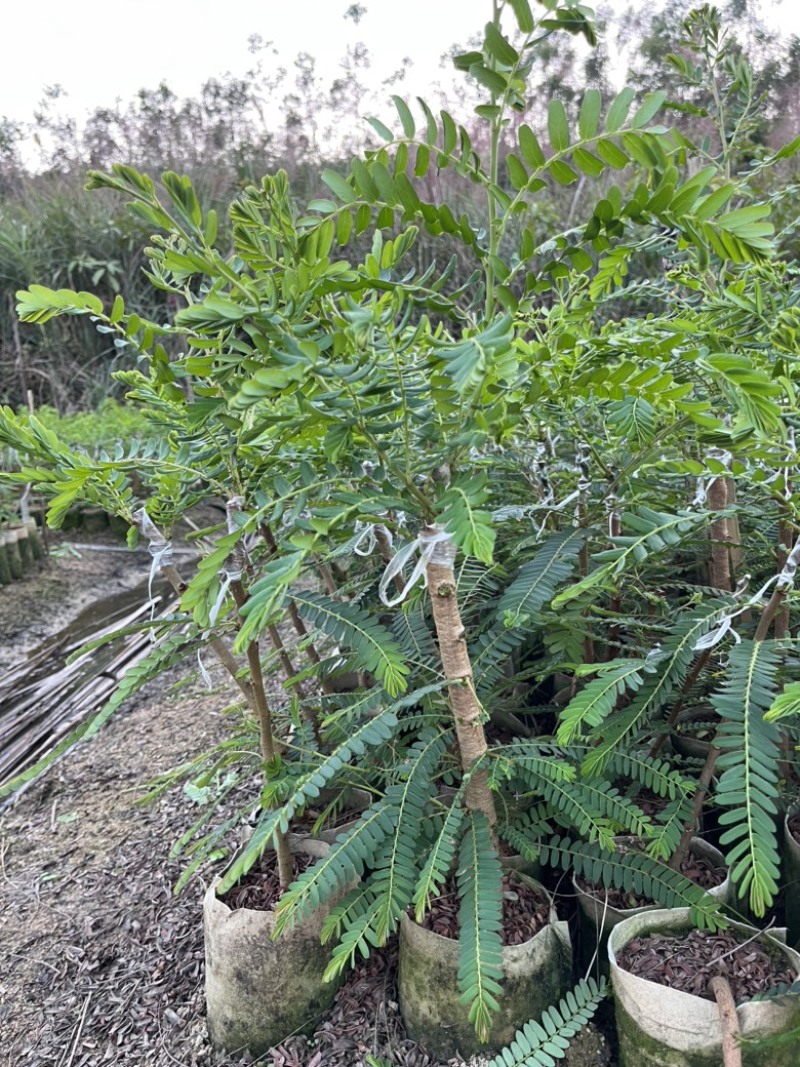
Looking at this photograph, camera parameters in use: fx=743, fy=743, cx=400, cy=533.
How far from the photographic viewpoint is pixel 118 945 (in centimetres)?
149

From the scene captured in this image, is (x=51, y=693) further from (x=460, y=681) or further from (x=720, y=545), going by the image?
(x=720, y=545)

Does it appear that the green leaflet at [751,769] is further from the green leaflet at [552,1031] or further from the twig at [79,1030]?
the twig at [79,1030]

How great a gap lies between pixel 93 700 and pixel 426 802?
81.3 inches

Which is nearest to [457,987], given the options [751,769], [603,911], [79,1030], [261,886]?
[603,911]

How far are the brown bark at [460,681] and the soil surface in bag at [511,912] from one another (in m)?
0.15

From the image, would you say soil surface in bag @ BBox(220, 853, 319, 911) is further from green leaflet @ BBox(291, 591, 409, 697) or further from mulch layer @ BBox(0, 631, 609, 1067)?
green leaflet @ BBox(291, 591, 409, 697)

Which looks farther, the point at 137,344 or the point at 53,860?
the point at 53,860

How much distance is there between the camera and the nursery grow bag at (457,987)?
1.06m

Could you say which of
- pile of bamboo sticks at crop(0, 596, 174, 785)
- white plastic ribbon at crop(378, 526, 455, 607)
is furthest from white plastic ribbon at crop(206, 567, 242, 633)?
pile of bamboo sticks at crop(0, 596, 174, 785)

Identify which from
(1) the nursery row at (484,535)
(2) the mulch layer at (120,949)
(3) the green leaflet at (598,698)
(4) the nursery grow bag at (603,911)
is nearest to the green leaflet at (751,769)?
(1) the nursery row at (484,535)

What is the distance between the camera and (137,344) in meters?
0.95

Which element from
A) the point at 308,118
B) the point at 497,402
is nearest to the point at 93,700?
the point at 497,402

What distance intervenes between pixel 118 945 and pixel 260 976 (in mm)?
495

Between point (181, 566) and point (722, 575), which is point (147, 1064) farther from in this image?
point (181, 566)
